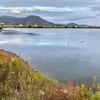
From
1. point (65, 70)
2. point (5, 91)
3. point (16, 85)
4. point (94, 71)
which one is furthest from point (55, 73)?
point (5, 91)

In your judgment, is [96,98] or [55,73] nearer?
[96,98]

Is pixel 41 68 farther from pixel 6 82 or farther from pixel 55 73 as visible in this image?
pixel 6 82

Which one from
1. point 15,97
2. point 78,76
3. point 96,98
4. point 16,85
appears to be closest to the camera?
point 96,98

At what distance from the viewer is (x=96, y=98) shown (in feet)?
17.9

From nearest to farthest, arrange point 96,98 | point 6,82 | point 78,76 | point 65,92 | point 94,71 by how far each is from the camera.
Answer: point 96,98 < point 65,92 < point 6,82 < point 78,76 < point 94,71

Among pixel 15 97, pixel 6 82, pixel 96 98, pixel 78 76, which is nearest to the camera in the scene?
pixel 96 98

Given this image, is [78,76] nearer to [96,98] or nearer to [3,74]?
[3,74]

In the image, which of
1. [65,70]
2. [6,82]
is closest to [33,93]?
[6,82]

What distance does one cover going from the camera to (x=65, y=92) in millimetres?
6348

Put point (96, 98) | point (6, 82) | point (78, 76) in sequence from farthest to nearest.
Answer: point (78, 76)
point (6, 82)
point (96, 98)

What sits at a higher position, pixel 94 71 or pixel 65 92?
pixel 65 92

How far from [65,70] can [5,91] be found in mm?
15225

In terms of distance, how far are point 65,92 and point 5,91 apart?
180 centimetres

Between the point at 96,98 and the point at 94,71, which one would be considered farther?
the point at 94,71
